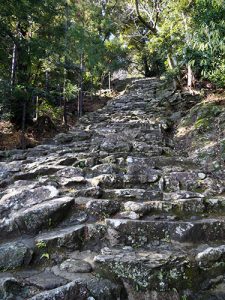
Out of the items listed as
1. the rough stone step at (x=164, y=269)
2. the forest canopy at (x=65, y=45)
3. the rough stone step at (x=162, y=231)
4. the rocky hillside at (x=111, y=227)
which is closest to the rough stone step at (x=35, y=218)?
the rocky hillside at (x=111, y=227)

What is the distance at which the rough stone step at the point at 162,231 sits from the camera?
3459 millimetres

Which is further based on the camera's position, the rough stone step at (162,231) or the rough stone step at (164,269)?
the rough stone step at (162,231)

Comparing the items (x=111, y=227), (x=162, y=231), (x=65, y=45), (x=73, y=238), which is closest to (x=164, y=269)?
(x=162, y=231)

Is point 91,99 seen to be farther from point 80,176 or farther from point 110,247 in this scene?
point 110,247

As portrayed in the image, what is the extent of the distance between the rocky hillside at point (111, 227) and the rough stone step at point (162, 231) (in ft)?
0.04

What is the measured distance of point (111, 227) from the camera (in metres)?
3.56

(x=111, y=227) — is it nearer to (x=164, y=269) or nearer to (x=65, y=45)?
(x=164, y=269)

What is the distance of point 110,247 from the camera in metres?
3.38

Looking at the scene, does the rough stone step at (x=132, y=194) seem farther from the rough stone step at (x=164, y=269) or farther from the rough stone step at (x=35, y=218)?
the rough stone step at (x=164, y=269)

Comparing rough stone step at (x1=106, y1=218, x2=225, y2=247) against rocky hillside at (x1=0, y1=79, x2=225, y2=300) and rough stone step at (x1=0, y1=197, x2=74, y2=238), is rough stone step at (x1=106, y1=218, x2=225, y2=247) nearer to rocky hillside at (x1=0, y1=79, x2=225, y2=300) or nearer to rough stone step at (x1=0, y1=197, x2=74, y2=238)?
rocky hillside at (x1=0, y1=79, x2=225, y2=300)

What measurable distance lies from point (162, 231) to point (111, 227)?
605 mm

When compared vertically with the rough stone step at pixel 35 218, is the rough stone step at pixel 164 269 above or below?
below

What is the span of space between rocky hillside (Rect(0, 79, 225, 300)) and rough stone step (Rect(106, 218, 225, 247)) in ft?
0.04

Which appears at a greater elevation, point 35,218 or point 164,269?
point 35,218
